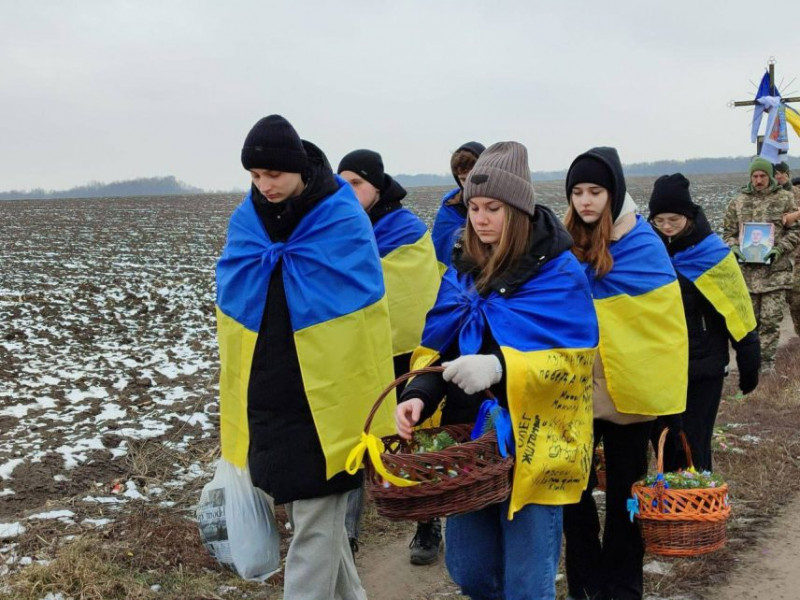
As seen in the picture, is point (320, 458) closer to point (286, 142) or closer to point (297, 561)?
point (297, 561)

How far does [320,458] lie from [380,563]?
169 cm

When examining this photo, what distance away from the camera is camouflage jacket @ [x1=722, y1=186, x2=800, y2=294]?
8641mm

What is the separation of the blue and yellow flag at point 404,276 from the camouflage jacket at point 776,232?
5.29 metres

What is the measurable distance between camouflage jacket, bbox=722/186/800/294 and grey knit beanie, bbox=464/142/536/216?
21.7 feet

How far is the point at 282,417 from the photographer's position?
10.3ft

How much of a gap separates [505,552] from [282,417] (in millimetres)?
969

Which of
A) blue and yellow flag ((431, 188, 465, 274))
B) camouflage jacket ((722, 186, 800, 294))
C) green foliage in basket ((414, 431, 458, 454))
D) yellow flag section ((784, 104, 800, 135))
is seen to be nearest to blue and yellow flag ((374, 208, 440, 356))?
blue and yellow flag ((431, 188, 465, 274))

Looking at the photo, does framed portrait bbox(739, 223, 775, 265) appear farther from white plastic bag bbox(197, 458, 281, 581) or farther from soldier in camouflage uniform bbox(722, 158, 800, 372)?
white plastic bag bbox(197, 458, 281, 581)

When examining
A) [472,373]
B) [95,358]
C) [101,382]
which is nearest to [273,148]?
[472,373]

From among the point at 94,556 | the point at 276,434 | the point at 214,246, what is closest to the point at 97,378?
the point at 94,556

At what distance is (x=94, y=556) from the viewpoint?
160 inches

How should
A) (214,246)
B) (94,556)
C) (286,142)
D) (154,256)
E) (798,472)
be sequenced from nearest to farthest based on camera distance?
(286,142), (94,556), (798,472), (154,256), (214,246)

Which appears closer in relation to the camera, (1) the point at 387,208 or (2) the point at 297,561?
(2) the point at 297,561

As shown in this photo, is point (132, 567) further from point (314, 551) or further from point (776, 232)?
point (776, 232)
